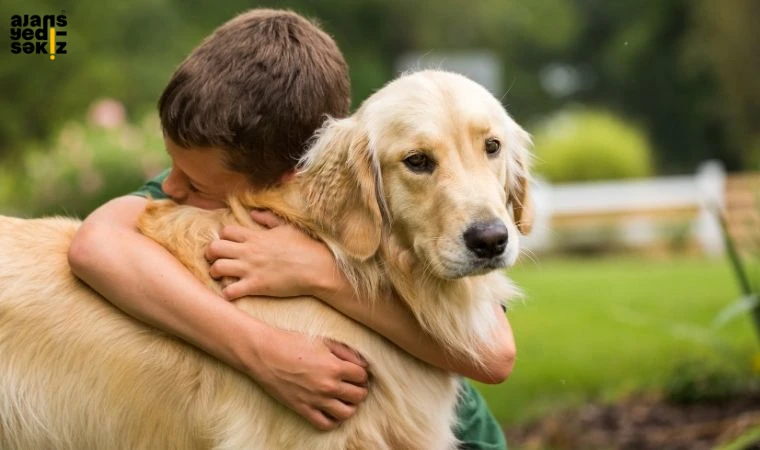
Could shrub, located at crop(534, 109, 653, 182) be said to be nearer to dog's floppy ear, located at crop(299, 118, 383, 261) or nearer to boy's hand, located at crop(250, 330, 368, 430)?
dog's floppy ear, located at crop(299, 118, 383, 261)

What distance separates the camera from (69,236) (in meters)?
2.99

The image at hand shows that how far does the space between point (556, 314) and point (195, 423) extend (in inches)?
266

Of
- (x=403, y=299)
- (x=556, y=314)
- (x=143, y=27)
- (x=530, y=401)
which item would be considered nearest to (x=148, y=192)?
(x=403, y=299)

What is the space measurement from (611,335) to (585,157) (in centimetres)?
1460

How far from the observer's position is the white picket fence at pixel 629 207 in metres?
17.3

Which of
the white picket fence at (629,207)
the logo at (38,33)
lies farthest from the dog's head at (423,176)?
the white picket fence at (629,207)

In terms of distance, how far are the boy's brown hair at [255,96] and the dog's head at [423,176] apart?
130 millimetres

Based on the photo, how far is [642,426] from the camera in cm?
580

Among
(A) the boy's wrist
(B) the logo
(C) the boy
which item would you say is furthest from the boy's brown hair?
(B) the logo

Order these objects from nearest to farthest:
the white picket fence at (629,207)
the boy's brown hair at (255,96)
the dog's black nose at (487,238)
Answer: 1. the dog's black nose at (487,238)
2. the boy's brown hair at (255,96)
3. the white picket fence at (629,207)

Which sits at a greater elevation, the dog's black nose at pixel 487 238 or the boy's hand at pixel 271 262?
the dog's black nose at pixel 487 238

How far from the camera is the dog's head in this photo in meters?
2.66

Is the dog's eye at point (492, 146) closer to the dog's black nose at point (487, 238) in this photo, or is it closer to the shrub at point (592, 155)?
the dog's black nose at point (487, 238)

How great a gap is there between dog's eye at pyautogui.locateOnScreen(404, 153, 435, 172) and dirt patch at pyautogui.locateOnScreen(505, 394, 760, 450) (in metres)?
3.23
